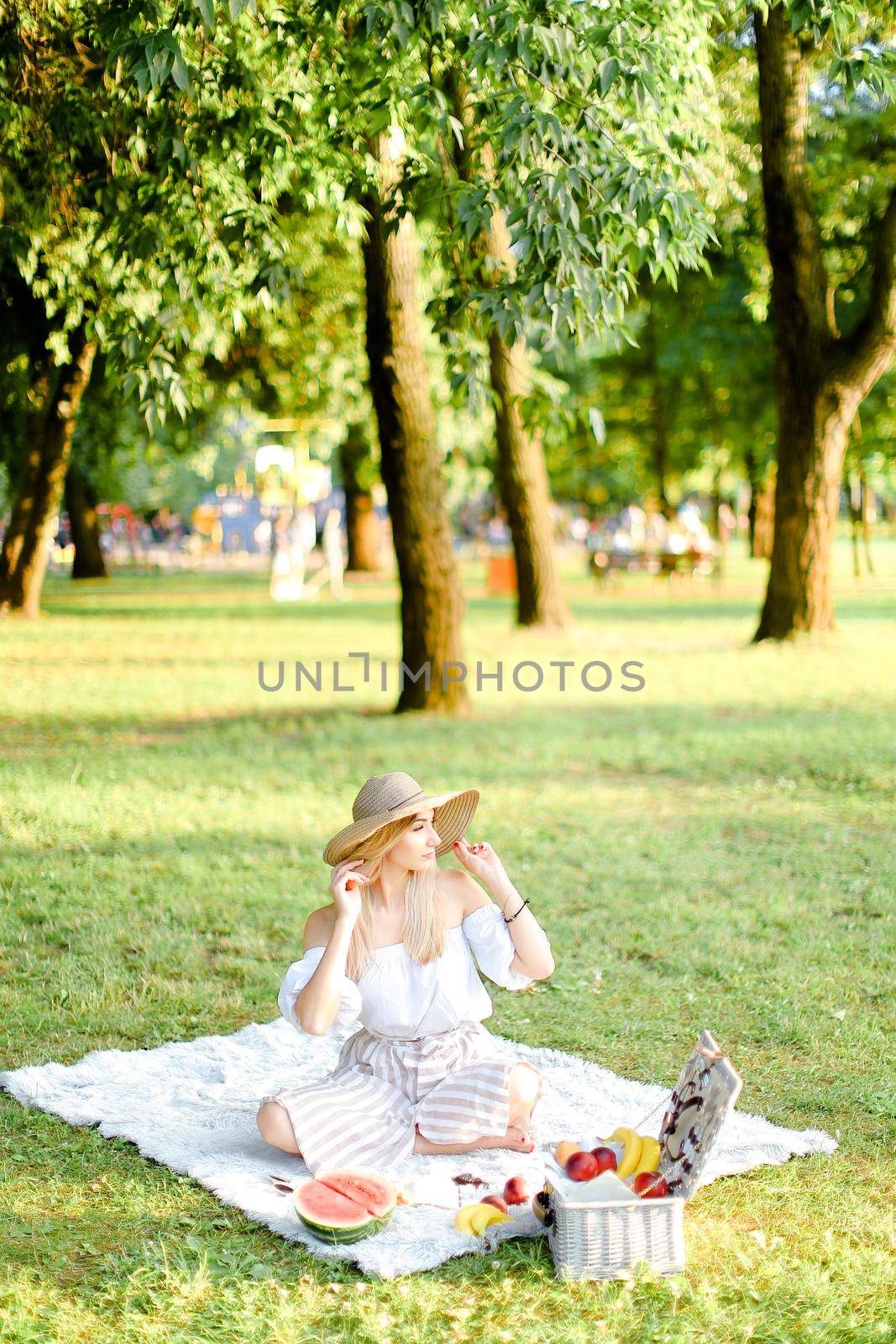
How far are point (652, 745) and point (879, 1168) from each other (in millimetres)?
7172

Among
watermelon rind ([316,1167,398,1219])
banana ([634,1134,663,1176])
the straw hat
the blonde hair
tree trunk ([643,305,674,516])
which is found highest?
tree trunk ([643,305,674,516])

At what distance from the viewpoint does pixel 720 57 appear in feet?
40.6

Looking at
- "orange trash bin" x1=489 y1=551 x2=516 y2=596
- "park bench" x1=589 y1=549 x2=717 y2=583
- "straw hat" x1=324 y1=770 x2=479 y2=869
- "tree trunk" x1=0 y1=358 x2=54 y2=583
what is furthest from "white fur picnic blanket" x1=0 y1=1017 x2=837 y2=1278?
"park bench" x1=589 y1=549 x2=717 y2=583

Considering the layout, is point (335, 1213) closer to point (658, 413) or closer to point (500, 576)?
point (500, 576)

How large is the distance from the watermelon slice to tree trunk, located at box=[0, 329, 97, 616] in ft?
47.1

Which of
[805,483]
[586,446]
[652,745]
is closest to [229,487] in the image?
[586,446]

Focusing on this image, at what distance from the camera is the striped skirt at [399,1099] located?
160 inches

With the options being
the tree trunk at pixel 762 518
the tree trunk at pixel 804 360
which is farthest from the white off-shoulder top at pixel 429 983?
the tree trunk at pixel 762 518

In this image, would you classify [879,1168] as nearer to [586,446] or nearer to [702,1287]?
[702,1287]

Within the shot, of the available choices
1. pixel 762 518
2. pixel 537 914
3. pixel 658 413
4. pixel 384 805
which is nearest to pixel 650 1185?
pixel 384 805

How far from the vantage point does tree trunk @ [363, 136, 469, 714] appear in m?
11.7

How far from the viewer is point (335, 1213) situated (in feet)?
11.8

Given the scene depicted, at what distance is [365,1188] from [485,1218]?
0.34 meters

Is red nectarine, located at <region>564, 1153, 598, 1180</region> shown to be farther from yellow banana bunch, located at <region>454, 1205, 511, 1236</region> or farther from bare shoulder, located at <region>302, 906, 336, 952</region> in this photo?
bare shoulder, located at <region>302, 906, 336, 952</region>
